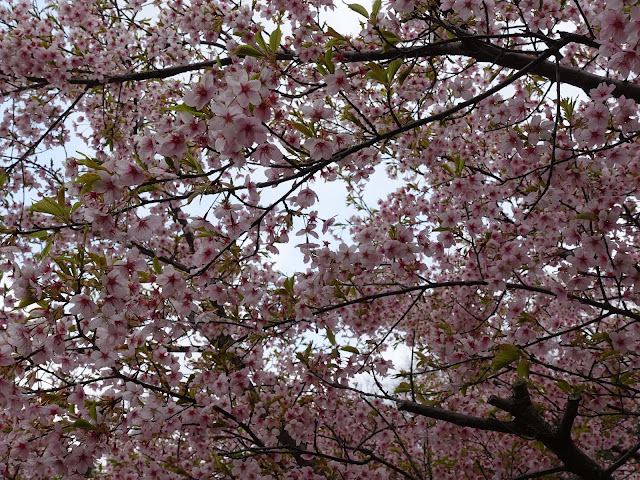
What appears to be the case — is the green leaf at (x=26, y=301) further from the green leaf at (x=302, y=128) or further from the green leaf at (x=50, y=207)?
the green leaf at (x=302, y=128)

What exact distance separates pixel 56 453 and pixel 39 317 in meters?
0.99

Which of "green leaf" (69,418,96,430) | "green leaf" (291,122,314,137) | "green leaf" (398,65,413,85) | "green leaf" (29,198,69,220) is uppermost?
"green leaf" (398,65,413,85)

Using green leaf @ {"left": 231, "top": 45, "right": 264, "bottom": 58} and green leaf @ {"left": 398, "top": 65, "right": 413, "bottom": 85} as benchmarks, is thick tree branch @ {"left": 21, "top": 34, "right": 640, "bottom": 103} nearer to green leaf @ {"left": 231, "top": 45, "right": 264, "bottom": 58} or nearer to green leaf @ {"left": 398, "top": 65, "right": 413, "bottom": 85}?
green leaf @ {"left": 398, "top": 65, "right": 413, "bottom": 85}

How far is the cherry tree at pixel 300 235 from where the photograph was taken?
2.33 metres

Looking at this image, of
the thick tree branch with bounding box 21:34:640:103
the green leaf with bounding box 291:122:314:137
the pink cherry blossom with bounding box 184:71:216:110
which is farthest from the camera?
the thick tree branch with bounding box 21:34:640:103

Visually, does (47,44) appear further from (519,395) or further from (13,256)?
(519,395)

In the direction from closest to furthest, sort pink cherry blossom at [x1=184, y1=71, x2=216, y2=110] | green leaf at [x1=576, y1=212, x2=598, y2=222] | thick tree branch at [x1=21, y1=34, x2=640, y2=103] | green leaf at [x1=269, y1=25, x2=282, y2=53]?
pink cherry blossom at [x1=184, y1=71, x2=216, y2=110] → green leaf at [x1=269, y1=25, x2=282, y2=53] → green leaf at [x1=576, y1=212, x2=598, y2=222] → thick tree branch at [x1=21, y1=34, x2=640, y2=103]

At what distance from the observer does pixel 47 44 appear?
15.1 ft

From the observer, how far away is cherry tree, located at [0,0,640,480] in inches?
91.6

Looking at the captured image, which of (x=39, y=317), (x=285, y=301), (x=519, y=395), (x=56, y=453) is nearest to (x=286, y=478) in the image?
(x=285, y=301)

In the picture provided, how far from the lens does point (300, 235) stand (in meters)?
3.34

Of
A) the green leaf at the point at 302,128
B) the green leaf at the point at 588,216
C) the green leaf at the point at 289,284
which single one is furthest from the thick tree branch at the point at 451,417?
the green leaf at the point at 302,128

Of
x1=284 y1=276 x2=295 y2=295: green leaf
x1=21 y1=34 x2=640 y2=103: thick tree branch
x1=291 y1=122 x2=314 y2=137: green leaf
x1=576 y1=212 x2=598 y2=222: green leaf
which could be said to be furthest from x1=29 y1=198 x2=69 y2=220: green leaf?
x1=576 y1=212 x2=598 y2=222: green leaf

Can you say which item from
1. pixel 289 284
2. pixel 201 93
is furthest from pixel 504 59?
pixel 201 93
